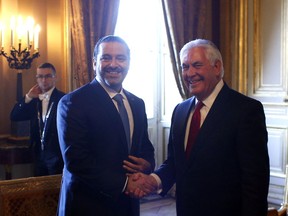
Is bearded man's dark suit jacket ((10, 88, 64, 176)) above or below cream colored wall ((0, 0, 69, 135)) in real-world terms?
below

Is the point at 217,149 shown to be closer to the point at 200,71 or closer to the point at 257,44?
the point at 200,71

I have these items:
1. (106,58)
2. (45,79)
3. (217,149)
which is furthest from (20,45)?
(217,149)

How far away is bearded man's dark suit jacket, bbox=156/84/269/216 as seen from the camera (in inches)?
59.4

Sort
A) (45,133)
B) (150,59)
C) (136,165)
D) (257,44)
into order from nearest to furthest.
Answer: (136,165) < (45,133) < (257,44) < (150,59)

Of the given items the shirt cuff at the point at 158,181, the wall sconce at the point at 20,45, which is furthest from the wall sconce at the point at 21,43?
the shirt cuff at the point at 158,181

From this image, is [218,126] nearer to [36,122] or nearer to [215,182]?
[215,182]

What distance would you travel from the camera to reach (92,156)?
5.60ft

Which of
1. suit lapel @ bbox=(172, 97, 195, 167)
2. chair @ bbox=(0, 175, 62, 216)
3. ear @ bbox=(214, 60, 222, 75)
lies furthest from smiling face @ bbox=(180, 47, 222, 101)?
chair @ bbox=(0, 175, 62, 216)

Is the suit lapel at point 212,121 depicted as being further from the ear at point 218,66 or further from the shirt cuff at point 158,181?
the shirt cuff at point 158,181

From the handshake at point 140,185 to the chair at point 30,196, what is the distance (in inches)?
12.8

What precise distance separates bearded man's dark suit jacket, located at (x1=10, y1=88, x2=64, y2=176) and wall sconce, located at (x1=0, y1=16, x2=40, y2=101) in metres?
0.23

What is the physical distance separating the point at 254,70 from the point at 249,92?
25 cm

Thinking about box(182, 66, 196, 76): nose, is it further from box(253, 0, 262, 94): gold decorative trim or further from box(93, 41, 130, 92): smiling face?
box(253, 0, 262, 94): gold decorative trim

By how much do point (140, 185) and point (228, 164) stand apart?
0.43m
